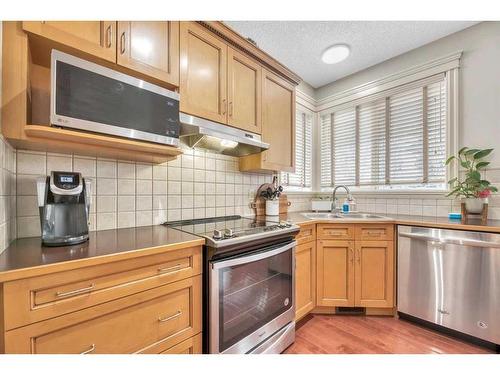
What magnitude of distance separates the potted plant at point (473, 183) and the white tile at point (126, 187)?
2.61 m

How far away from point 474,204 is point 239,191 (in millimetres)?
2048

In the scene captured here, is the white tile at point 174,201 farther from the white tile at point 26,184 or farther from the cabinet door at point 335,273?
the cabinet door at point 335,273

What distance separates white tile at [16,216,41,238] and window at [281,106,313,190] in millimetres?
2395

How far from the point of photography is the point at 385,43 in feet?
7.34

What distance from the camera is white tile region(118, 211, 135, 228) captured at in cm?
141

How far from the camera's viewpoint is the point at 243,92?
1.82 m

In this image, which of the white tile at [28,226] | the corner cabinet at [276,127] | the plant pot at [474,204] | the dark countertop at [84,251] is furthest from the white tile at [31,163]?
the plant pot at [474,204]

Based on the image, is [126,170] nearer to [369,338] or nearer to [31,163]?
[31,163]

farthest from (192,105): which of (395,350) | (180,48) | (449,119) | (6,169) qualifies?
(449,119)

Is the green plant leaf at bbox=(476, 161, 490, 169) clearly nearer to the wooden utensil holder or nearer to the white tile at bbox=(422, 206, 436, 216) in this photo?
the wooden utensil holder

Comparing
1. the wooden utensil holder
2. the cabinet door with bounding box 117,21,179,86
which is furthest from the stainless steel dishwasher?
the cabinet door with bounding box 117,21,179,86
